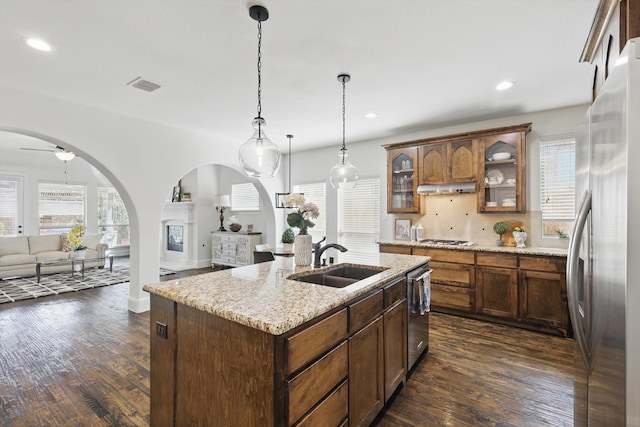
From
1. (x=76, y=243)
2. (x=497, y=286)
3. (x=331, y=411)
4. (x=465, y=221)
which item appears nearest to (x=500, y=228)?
(x=465, y=221)

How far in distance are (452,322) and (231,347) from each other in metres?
3.33

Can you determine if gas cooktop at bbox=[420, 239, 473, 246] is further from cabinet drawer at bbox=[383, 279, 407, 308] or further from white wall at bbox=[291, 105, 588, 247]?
cabinet drawer at bbox=[383, 279, 407, 308]

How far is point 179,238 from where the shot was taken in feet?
26.5

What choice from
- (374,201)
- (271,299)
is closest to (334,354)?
(271,299)

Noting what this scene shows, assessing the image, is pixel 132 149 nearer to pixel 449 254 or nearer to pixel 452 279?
pixel 449 254

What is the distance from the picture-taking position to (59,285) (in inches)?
224

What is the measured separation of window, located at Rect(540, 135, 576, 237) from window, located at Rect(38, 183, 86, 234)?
33.9 ft

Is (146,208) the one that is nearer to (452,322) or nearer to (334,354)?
(334,354)

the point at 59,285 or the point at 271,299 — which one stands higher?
the point at 271,299

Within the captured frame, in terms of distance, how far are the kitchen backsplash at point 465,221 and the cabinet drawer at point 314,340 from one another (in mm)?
3612

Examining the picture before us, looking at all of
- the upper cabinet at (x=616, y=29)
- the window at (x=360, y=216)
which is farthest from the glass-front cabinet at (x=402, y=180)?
the upper cabinet at (x=616, y=29)

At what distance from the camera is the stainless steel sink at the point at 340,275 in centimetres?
238

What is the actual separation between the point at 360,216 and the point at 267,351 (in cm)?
465

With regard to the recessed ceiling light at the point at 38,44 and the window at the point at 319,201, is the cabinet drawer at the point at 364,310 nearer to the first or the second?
the recessed ceiling light at the point at 38,44
